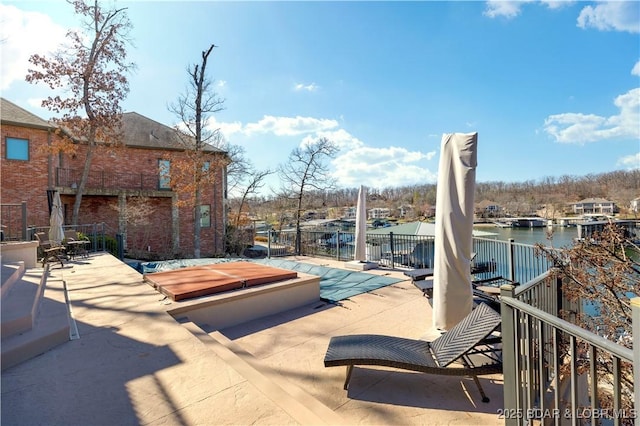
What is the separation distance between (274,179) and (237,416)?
1901 centimetres

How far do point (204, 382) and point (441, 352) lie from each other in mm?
2136

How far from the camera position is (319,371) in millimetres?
3100

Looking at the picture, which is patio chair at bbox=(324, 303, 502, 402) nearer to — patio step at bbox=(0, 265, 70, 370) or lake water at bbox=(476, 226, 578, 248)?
lake water at bbox=(476, 226, 578, 248)

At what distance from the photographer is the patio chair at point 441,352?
2.57m

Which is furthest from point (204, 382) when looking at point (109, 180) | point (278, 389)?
point (109, 180)

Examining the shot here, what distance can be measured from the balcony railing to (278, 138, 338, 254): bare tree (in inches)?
325

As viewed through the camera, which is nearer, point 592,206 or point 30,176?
point 30,176

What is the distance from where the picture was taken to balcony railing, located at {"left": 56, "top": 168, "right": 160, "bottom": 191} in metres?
15.1

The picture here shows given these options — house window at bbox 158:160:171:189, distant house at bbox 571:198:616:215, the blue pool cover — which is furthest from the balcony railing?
distant house at bbox 571:198:616:215

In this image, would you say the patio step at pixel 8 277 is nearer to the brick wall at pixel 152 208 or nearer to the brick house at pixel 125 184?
the brick house at pixel 125 184

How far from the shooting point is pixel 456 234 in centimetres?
346

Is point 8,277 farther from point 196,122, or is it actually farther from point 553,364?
point 196,122

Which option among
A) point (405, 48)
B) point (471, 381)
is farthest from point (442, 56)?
point (471, 381)

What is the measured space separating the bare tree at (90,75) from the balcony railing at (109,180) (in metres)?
1.81
